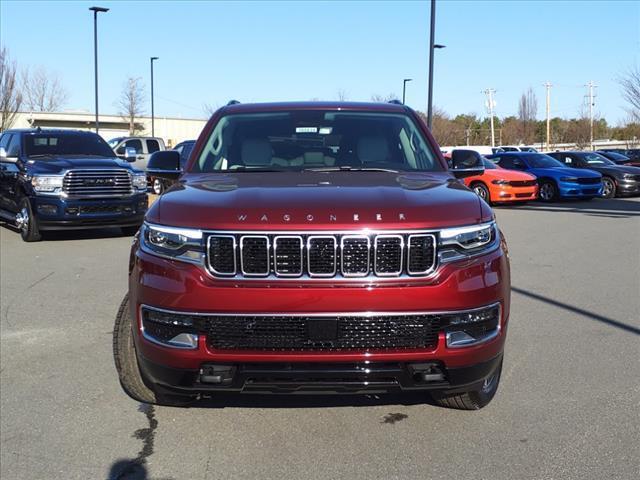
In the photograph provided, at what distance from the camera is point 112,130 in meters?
73.3

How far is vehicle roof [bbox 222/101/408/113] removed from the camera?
514 cm

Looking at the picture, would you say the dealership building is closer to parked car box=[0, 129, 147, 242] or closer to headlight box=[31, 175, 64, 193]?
parked car box=[0, 129, 147, 242]

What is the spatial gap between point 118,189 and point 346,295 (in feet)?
30.3

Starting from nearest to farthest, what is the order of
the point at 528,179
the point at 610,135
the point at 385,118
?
the point at 385,118
the point at 528,179
the point at 610,135

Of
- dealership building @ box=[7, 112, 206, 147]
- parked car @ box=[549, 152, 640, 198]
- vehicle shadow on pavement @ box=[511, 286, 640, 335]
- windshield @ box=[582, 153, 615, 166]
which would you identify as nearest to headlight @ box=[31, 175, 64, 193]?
vehicle shadow on pavement @ box=[511, 286, 640, 335]

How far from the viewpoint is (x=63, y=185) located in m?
11.1

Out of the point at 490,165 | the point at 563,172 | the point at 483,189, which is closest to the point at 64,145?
the point at 483,189

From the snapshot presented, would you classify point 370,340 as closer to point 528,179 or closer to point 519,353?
point 519,353

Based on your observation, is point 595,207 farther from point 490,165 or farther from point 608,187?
point 608,187

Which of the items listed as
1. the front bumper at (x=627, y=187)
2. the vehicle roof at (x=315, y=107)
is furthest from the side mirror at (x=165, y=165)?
the front bumper at (x=627, y=187)

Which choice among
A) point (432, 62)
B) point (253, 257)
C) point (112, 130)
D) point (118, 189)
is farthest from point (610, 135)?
point (253, 257)

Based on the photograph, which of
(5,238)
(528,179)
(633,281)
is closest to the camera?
(633,281)

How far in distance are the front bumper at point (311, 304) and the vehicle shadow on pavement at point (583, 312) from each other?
10.4ft

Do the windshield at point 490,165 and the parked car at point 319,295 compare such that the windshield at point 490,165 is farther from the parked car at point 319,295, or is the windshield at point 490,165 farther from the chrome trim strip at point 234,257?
the chrome trim strip at point 234,257
